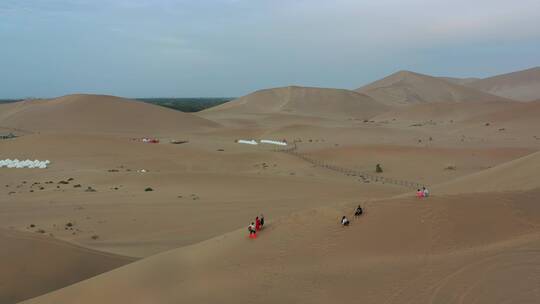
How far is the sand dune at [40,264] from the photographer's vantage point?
10.7 metres

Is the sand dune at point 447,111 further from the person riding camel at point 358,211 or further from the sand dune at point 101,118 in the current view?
the person riding camel at point 358,211

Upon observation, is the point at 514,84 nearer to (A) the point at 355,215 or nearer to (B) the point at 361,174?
(B) the point at 361,174

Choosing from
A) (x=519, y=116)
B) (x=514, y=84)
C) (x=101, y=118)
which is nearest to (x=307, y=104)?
(x=101, y=118)

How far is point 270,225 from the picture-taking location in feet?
34.8

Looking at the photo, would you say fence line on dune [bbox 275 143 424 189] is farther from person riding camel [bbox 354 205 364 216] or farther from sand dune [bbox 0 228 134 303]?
sand dune [bbox 0 228 134 303]

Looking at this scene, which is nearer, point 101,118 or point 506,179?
point 506,179

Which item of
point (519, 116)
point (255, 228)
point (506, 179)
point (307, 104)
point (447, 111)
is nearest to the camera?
point (255, 228)

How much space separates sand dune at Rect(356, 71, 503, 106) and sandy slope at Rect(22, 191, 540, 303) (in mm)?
116782

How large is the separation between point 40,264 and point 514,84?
186007 mm

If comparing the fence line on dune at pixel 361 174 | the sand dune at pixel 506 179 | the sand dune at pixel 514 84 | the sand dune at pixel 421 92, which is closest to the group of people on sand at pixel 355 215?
the sand dune at pixel 506 179

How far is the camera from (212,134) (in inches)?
2322

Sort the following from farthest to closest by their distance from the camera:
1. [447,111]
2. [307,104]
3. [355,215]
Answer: [307,104] < [447,111] < [355,215]

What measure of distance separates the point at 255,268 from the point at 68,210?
40.1 ft

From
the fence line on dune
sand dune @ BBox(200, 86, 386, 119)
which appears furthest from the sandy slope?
sand dune @ BBox(200, 86, 386, 119)
